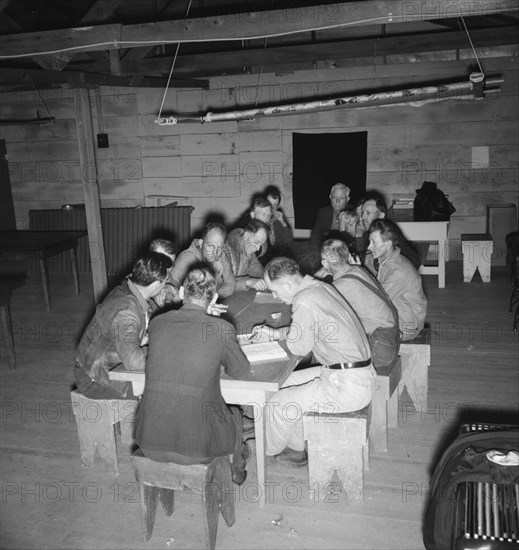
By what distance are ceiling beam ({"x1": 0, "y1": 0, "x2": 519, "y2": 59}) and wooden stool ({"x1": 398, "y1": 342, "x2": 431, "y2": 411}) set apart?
2474mm

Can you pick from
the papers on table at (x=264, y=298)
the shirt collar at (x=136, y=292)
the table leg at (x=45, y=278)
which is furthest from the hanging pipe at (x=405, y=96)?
the table leg at (x=45, y=278)

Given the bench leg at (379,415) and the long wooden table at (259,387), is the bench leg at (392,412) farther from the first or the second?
the long wooden table at (259,387)

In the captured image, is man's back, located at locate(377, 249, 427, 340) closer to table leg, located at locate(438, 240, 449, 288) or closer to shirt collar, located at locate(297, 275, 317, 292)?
shirt collar, located at locate(297, 275, 317, 292)

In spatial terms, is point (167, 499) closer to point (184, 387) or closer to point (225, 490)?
point (225, 490)

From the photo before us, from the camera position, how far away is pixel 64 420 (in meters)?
5.06

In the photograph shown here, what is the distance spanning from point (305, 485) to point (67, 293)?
5.76m

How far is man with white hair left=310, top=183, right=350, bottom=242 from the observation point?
23.1 ft

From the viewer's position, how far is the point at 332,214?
738cm

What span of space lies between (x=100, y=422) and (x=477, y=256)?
19.7ft

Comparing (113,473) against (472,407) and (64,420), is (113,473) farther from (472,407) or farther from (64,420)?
(472,407)

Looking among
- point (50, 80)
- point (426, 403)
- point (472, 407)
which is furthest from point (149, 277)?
point (50, 80)

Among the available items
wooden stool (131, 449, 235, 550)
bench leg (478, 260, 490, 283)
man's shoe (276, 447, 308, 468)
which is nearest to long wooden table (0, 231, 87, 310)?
man's shoe (276, 447, 308, 468)

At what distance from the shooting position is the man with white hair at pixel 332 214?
7.05 m

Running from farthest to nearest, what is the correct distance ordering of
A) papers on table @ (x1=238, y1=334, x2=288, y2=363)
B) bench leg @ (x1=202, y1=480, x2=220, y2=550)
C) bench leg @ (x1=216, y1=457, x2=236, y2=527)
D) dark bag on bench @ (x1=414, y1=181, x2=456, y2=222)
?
dark bag on bench @ (x1=414, y1=181, x2=456, y2=222) → papers on table @ (x1=238, y1=334, x2=288, y2=363) → bench leg @ (x1=216, y1=457, x2=236, y2=527) → bench leg @ (x1=202, y1=480, x2=220, y2=550)
